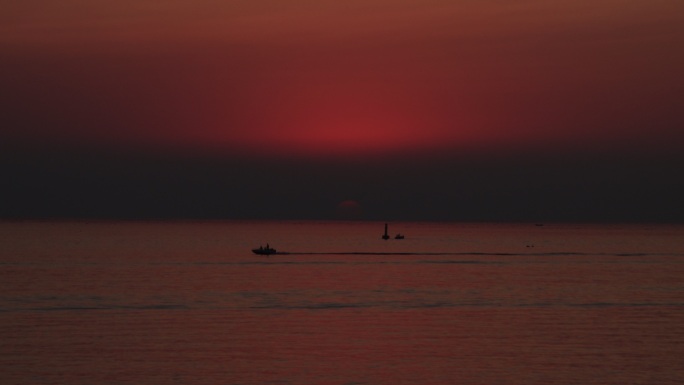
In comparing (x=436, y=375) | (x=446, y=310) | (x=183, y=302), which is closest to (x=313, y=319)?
(x=446, y=310)

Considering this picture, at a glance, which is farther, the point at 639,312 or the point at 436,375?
the point at 639,312

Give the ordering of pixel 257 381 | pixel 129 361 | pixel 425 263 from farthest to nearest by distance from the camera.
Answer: pixel 425 263 < pixel 129 361 < pixel 257 381

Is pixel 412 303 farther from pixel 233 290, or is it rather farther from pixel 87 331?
pixel 87 331

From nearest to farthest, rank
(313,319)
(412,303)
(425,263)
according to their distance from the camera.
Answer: (313,319)
(412,303)
(425,263)

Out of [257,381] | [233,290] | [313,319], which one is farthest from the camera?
[233,290]

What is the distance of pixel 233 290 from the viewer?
2938 inches

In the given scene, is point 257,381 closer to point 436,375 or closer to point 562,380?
point 436,375

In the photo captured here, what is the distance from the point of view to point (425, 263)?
118750mm

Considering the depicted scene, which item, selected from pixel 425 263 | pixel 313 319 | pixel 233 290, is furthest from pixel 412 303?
pixel 425 263

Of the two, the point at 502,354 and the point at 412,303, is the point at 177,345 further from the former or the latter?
the point at 412,303

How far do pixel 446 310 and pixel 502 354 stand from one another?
18383mm

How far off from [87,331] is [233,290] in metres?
27.0

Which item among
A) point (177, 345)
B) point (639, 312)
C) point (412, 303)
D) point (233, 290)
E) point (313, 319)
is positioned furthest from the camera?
point (233, 290)

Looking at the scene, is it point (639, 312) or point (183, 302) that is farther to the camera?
point (183, 302)
